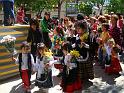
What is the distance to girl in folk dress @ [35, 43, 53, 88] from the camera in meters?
8.86

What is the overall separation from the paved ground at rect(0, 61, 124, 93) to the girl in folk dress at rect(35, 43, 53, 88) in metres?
0.41

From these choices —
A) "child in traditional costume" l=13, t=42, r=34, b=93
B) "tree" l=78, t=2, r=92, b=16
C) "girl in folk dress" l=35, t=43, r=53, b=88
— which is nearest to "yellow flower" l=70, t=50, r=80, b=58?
"girl in folk dress" l=35, t=43, r=53, b=88

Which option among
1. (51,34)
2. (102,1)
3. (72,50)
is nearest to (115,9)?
(102,1)

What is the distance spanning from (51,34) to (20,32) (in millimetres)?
3263

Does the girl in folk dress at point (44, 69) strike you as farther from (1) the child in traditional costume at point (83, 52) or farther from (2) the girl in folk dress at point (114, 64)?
(2) the girl in folk dress at point (114, 64)

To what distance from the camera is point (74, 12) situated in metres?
78.1

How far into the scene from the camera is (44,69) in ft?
29.3

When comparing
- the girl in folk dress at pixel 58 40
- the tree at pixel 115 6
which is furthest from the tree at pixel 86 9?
the girl in folk dress at pixel 58 40

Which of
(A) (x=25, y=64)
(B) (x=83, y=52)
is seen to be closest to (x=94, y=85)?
(B) (x=83, y=52)

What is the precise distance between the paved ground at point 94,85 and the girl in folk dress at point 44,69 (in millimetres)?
414

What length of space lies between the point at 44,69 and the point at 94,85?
183 centimetres

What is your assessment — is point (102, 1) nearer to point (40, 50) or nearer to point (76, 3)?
point (76, 3)

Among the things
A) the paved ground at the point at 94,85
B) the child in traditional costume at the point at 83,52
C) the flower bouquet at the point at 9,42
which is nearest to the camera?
the paved ground at the point at 94,85

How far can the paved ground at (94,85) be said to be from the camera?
940cm
